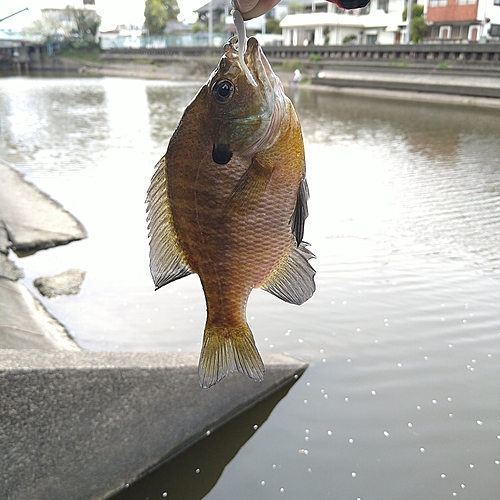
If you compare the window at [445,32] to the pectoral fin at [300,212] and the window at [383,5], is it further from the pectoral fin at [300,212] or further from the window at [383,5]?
the pectoral fin at [300,212]

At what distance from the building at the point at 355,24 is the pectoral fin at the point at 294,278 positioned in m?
42.7

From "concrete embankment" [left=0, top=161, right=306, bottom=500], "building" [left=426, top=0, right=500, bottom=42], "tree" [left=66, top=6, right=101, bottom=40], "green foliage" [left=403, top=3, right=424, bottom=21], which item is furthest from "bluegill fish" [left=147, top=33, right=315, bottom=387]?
"tree" [left=66, top=6, right=101, bottom=40]

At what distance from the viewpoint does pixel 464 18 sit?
1328 inches

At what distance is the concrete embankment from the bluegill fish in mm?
2006

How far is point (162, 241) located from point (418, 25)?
127 feet

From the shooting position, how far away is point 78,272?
6.42m

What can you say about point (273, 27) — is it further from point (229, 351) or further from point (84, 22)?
point (229, 351)

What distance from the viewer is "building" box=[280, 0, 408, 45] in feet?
135

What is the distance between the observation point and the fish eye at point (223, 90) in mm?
1305

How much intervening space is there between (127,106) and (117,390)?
2259 centimetres

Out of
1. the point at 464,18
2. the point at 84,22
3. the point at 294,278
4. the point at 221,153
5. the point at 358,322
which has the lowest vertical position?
the point at 358,322

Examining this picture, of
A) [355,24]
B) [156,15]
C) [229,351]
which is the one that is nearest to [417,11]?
[355,24]

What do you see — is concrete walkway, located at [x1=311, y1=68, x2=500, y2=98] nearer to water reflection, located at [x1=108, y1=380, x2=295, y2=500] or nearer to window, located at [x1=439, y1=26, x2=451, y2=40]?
window, located at [x1=439, y1=26, x2=451, y2=40]

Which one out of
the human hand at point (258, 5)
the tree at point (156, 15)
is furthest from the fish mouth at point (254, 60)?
the tree at point (156, 15)
